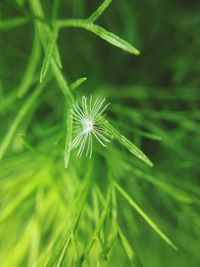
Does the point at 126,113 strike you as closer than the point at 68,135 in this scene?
No

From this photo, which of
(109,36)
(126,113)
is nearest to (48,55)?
(109,36)

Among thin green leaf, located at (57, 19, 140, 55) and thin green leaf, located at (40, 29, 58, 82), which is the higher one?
thin green leaf, located at (57, 19, 140, 55)

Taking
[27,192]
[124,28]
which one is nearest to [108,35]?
[27,192]

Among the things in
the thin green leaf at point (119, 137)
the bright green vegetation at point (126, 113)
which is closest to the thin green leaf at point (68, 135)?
the thin green leaf at point (119, 137)

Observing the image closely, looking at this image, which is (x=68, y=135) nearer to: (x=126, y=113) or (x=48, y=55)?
(x=48, y=55)

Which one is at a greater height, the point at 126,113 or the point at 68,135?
the point at 126,113

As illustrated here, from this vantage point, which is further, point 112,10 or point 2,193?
point 112,10

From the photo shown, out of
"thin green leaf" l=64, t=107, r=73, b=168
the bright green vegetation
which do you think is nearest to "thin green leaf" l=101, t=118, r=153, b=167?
"thin green leaf" l=64, t=107, r=73, b=168

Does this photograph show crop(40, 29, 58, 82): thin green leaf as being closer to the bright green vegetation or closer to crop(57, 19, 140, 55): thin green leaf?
crop(57, 19, 140, 55): thin green leaf

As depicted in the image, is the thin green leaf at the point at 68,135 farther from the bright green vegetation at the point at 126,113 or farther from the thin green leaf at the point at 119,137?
the bright green vegetation at the point at 126,113

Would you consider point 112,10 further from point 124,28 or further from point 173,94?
point 173,94

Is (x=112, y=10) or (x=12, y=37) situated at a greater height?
(x=112, y=10)
